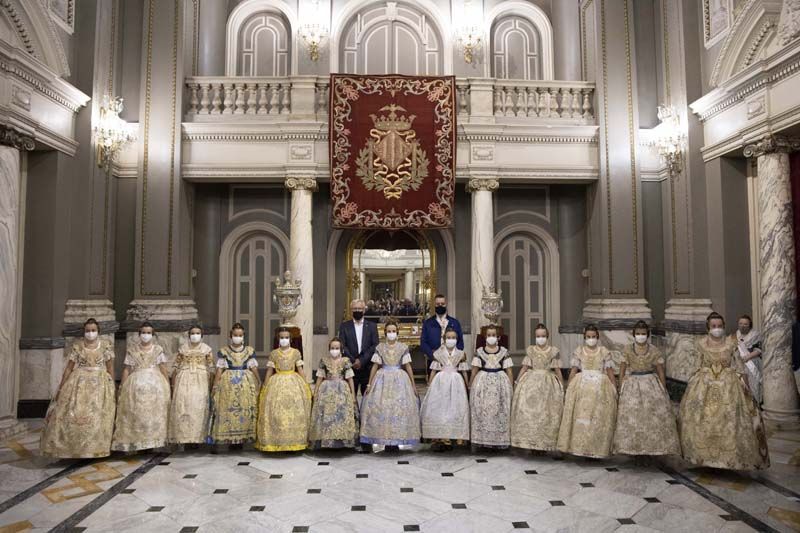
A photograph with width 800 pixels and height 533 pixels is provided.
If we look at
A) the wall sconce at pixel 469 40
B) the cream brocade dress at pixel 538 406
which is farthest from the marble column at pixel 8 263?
the wall sconce at pixel 469 40

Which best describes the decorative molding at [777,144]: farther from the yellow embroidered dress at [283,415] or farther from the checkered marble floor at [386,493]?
the yellow embroidered dress at [283,415]

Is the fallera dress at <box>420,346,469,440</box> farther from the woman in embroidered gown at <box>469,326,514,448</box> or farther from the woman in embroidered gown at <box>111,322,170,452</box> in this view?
the woman in embroidered gown at <box>111,322,170,452</box>

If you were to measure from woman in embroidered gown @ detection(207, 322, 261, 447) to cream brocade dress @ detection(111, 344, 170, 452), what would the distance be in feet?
1.68

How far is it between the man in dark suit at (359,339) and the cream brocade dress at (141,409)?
6.89 ft

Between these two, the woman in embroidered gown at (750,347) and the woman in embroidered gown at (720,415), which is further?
the woman in embroidered gown at (750,347)

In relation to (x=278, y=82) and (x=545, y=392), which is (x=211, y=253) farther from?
(x=545, y=392)

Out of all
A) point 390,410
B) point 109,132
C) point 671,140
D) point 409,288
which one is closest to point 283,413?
point 390,410

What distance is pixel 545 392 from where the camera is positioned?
232 inches

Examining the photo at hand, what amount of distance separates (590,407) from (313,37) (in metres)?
8.25

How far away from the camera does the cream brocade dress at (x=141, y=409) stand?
229 inches

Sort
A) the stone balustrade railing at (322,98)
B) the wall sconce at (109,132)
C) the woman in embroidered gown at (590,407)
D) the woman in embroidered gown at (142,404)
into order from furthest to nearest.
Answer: the stone balustrade railing at (322,98) → the wall sconce at (109,132) → the woman in embroidered gown at (142,404) → the woman in embroidered gown at (590,407)

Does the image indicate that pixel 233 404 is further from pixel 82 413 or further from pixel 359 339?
pixel 359 339

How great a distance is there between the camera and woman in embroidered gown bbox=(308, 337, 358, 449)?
19.7 feet

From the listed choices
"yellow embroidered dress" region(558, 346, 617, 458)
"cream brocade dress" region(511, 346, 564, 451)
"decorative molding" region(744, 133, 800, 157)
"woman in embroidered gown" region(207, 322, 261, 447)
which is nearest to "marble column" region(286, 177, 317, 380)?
"woman in embroidered gown" region(207, 322, 261, 447)
